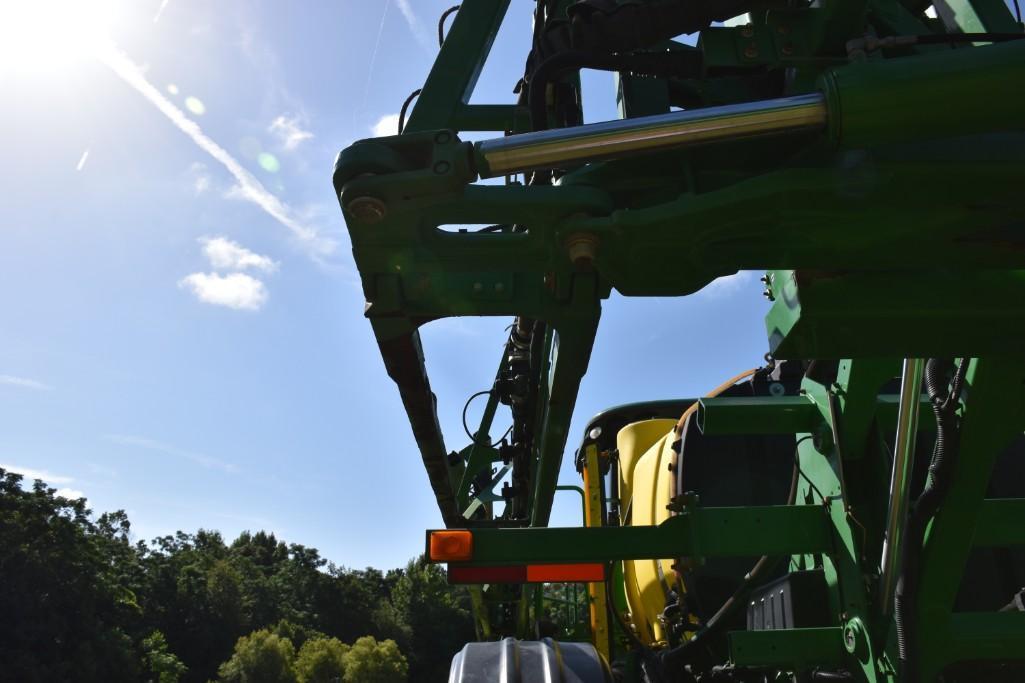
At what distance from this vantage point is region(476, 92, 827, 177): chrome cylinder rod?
5.19 ft

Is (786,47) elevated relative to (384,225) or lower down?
elevated

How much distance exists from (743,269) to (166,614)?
207 feet

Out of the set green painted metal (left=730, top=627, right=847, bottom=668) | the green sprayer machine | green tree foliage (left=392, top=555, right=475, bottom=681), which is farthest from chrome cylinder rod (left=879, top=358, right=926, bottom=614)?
green tree foliage (left=392, top=555, right=475, bottom=681)

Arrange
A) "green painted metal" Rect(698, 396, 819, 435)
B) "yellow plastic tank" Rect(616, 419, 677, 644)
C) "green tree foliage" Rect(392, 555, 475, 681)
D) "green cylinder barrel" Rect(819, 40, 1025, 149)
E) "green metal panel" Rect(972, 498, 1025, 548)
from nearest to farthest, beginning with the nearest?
"green cylinder barrel" Rect(819, 40, 1025, 149) → "green metal panel" Rect(972, 498, 1025, 548) → "green painted metal" Rect(698, 396, 819, 435) → "yellow plastic tank" Rect(616, 419, 677, 644) → "green tree foliage" Rect(392, 555, 475, 681)

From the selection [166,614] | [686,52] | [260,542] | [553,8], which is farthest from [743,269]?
[260,542]

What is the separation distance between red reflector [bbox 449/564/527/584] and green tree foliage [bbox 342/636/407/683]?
2039 inches

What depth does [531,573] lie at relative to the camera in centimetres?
274

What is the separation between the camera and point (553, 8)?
2.57 metres

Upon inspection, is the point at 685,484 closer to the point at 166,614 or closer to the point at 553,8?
the point at 553,8

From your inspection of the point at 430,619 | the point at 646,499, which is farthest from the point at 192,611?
the point at 646,499

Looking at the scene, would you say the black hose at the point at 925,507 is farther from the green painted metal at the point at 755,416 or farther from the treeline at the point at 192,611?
the treeline at the point at 192,611

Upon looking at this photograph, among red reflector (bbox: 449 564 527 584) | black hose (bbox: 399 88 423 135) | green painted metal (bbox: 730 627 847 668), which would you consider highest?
black hose (bbox: 399 88 423 135)

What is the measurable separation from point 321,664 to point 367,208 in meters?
54.1

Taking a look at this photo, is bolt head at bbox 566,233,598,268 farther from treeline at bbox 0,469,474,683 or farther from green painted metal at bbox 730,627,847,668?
treeline at bbox 0,469,474,683
